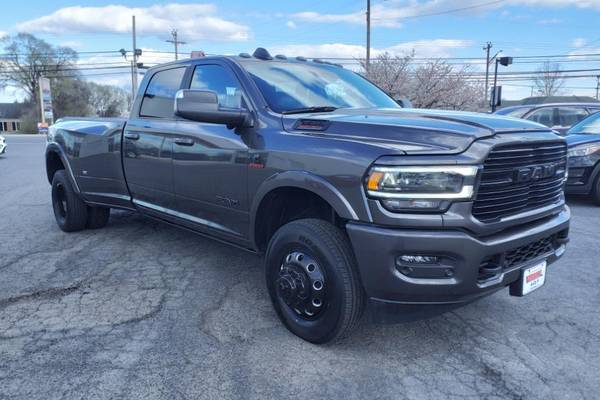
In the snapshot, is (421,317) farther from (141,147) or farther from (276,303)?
(141,147)

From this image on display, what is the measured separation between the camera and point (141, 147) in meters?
4.62

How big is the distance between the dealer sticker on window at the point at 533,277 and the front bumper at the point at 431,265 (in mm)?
149

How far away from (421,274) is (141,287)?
251cm

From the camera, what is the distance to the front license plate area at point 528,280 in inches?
114

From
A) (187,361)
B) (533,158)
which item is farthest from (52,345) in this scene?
(533,158)

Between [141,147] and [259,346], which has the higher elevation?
[141,147]

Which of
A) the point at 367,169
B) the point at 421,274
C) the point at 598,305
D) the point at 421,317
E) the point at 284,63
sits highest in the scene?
the point at 284,63

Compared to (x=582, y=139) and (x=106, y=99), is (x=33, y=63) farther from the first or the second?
(x=582, y=139)

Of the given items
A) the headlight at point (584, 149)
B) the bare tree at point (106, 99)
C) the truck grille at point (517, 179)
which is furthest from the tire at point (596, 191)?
the bare tree at point (106, 99)

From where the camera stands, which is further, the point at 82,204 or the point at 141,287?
the point at 82,204

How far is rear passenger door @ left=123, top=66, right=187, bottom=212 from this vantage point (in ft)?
14.3

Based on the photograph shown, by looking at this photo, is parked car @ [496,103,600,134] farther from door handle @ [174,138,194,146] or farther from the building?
the building

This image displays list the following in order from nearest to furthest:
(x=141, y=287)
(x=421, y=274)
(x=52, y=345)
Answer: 1. (x=421, y=274)
2. (x=52, y=345)
3. (x=141, y=287)

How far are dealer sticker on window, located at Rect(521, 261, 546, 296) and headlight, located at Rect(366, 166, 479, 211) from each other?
732 millimetres
